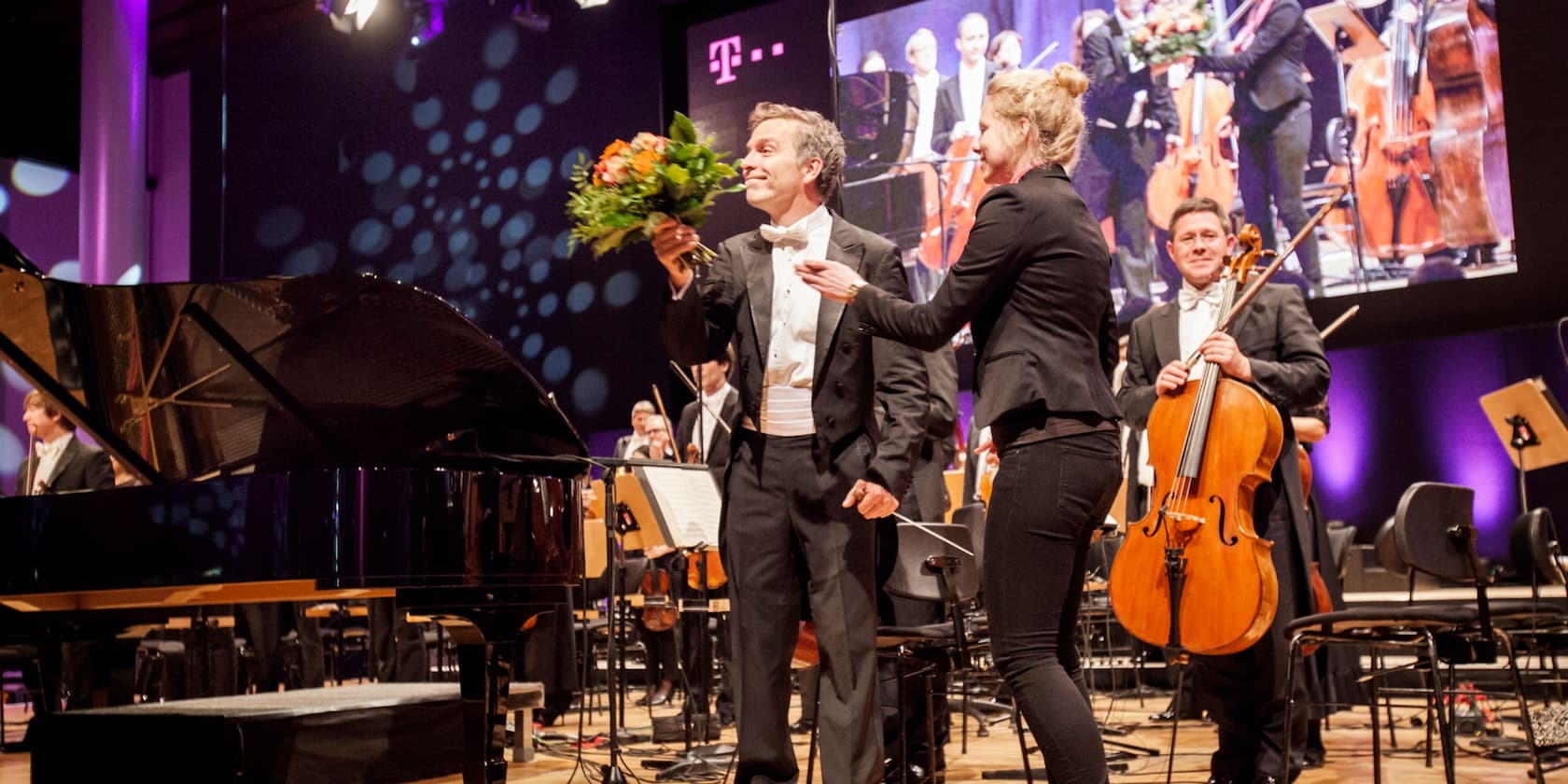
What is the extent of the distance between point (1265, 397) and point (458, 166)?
887 centimetres

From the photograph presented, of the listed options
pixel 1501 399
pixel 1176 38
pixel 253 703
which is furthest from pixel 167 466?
pixel 1176 38

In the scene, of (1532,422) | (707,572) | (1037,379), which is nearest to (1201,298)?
(1037,379)

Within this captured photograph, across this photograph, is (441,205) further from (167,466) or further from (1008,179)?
(1008,179)

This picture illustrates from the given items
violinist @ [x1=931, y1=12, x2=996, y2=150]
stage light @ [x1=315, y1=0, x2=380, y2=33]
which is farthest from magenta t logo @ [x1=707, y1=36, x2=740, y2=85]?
stage light @ [x1=315, y1=0, x2=380, y2=33]

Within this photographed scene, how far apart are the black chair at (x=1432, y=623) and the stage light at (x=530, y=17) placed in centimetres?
831

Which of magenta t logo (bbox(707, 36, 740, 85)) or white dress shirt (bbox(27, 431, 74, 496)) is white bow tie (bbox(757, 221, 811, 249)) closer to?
white dress shirt (bbox(27, 431, 74, 496))

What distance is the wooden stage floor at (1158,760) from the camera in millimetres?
4297

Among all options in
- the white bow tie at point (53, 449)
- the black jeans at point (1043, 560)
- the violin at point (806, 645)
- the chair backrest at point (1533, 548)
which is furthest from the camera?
the white bow tie at point (53, 449)

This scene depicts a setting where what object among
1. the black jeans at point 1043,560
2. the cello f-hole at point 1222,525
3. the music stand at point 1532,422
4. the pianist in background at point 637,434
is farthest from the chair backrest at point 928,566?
the pianist in background at point 637,434

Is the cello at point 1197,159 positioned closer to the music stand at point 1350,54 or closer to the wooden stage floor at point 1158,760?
the music stand at point 1350,54

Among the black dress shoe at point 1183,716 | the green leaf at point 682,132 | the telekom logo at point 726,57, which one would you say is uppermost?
the telekom logo at point 726,57

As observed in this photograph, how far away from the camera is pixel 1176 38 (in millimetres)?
7867

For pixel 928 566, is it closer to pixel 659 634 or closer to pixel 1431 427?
pixel 659 634

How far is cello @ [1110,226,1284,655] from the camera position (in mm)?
3301
